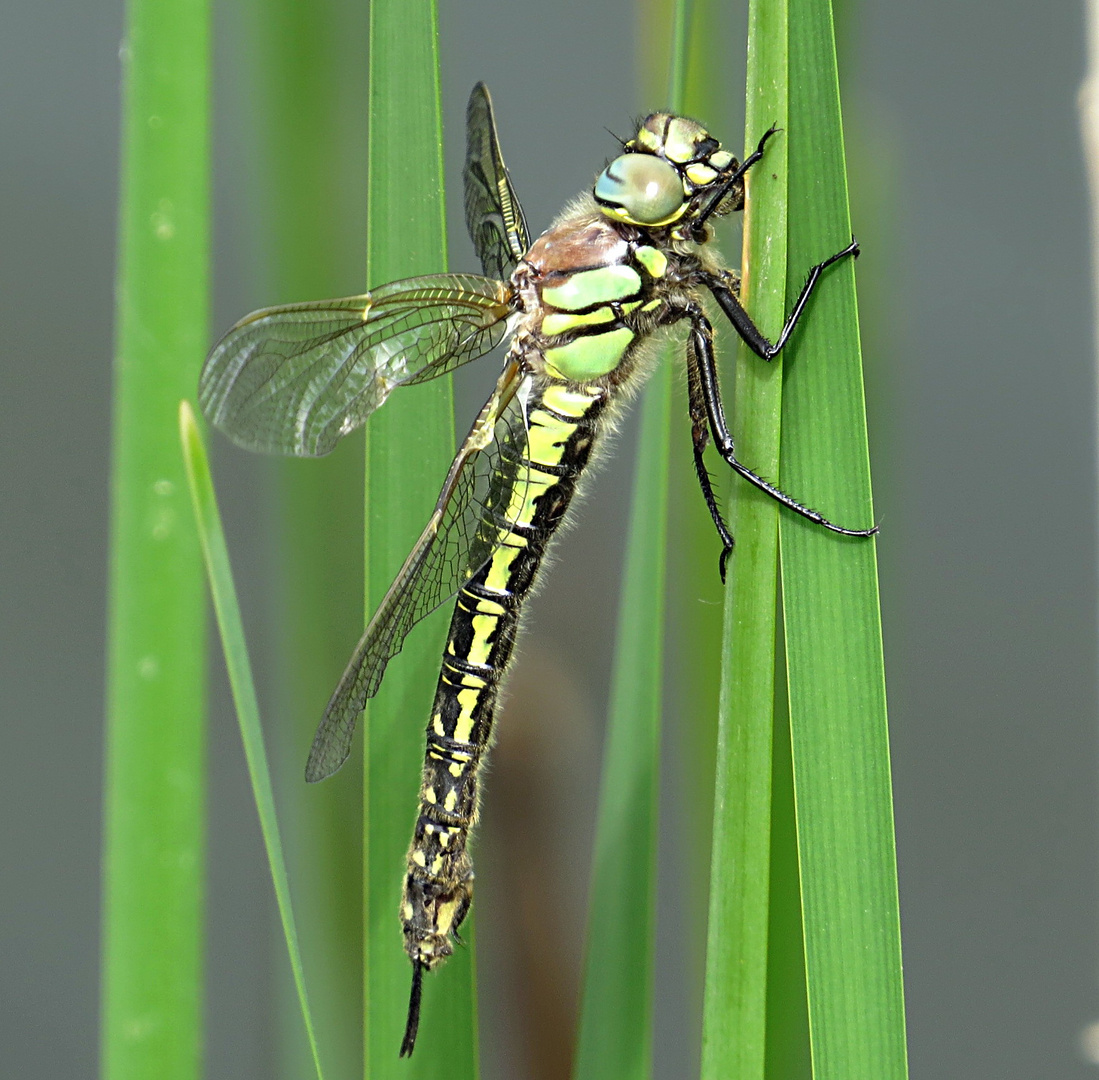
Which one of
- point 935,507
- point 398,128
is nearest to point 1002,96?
point 935,507

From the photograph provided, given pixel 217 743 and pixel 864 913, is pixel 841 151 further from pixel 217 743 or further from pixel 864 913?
pixel 217 743

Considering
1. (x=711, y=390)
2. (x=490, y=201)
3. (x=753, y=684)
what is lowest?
(x=753, y=684)

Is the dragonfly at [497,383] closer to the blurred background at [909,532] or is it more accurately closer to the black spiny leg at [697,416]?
the black spiny leg at [697,416]

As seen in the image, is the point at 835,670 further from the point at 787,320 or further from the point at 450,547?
the point at 450,547

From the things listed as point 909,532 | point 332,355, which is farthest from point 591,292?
point 909,532

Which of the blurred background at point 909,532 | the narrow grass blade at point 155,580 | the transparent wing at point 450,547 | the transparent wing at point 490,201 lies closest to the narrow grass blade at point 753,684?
the transparent wing at point 450,547
